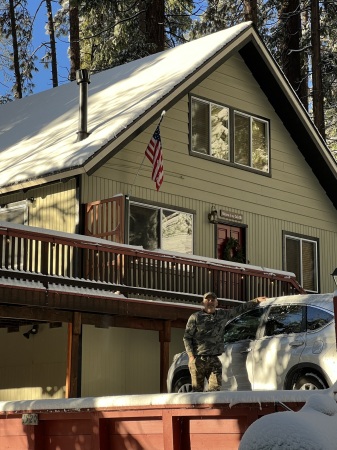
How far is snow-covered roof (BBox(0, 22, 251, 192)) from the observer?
19.1 metres

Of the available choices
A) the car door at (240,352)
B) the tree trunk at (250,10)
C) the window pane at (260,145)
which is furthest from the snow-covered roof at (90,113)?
the tree trunk at (250,10)

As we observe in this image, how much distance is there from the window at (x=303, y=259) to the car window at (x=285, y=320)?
1041cm

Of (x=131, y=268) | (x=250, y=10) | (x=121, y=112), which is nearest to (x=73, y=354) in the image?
(x=131, y=268)

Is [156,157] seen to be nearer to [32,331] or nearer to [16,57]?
[32,331]

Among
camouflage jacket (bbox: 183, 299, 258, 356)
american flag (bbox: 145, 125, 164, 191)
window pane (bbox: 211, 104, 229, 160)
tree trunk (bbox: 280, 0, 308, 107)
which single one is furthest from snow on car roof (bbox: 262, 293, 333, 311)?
tree trunk (bbox: 280, 0, 308, 107)

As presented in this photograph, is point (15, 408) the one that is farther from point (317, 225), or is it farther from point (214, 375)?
point (317, 225)

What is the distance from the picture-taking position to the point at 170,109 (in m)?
21.5

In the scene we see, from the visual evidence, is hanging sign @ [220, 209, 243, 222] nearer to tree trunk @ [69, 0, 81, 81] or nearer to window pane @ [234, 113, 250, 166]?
window pane @ [234, 113, 250, 166]

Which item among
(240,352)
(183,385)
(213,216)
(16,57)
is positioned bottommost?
(183,385)

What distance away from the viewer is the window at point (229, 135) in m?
22.3

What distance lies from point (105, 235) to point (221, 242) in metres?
4.46

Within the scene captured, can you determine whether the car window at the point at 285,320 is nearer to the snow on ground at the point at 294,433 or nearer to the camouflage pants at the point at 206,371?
the camouflage pants at the point at 206,371

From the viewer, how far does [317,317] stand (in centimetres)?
1298

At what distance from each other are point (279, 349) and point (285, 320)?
654 mm
